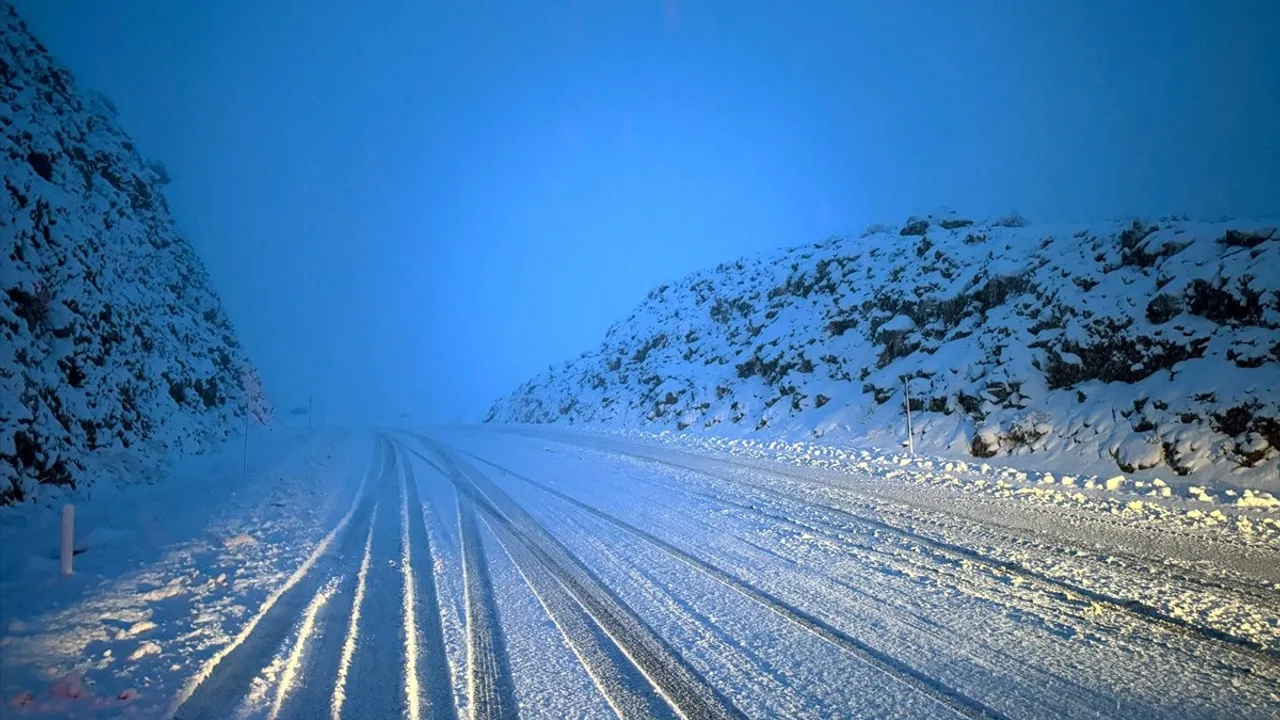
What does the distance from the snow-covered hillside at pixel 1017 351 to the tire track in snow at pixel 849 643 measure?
27.7 ft

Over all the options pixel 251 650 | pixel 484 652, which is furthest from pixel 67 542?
pixel 484 652

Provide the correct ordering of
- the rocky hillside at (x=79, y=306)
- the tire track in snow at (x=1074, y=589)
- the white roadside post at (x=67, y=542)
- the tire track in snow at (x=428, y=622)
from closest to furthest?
the tire track in snow at (x=428, y=622) → the tire track in snow at (x=1074, y=589) → the white roadside post at (x=67, y=542) → the rocky hillside at (x=79, y=306)

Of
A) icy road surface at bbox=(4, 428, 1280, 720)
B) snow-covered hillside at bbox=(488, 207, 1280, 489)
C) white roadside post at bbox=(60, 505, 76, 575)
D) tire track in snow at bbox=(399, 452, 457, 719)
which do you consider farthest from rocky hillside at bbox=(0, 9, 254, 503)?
snow-covered hillside at bbox=(488, 207, 1280, 489)

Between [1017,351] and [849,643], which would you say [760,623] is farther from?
[1017,351]

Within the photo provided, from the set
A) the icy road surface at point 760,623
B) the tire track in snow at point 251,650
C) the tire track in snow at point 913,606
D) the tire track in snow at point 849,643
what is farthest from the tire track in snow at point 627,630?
the tire track in snow at point 251,650

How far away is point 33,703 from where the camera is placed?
3332mm

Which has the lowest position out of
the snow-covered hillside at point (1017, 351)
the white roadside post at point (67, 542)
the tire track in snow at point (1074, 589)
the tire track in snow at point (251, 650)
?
the tire track in snow at point (1074, 589)

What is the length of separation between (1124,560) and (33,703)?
8.75 metres

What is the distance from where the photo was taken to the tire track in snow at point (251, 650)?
3447 mm

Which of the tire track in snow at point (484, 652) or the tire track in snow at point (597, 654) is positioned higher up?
the tire track in snow at point (484, 652)

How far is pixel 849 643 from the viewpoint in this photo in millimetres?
3902

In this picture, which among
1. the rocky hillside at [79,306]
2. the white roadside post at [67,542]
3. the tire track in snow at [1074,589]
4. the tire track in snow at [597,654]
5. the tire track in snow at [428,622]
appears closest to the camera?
the tire track in snow at [597,654]

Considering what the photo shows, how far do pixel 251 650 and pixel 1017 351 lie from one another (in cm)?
1626

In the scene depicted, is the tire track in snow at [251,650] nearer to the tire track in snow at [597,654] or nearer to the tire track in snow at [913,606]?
the tire track in snow at [597,654]
